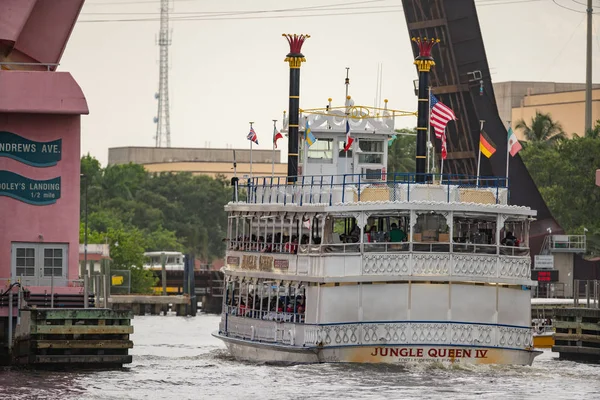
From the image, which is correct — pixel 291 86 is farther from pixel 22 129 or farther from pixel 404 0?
pixel 404 0

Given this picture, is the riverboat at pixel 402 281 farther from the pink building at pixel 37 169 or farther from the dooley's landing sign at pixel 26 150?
the dooley's landing sign at pixel 26 150

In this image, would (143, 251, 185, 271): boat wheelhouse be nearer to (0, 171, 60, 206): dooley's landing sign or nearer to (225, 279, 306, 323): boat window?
(225, 279, 306, 323): boat window

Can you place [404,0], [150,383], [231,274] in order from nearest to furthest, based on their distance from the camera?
[150,383] < [231,274] < [404,0]

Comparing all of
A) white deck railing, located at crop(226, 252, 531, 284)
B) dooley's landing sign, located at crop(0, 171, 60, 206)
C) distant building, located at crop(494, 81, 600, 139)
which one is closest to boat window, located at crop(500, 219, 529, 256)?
white deck railing, located at crop(226, 252, 531, 284)

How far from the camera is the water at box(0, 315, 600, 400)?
40.5m

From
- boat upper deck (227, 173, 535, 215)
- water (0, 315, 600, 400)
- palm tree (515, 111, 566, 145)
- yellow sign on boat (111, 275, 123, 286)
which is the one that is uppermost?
palm tree (515, 111, 566, 145)

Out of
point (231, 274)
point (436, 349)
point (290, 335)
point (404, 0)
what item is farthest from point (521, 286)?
point (404, 0)

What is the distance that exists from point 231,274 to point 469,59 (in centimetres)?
2241

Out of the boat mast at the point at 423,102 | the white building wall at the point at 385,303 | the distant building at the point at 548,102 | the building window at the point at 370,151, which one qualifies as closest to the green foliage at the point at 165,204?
the distant building at the point at 548,102

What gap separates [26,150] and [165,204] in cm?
8703

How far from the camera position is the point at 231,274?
171 feet

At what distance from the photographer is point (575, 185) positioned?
319 ft

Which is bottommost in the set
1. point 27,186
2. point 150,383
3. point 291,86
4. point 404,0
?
point 150,383

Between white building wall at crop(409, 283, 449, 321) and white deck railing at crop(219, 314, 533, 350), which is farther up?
white building wall at crop(409, 283, 449, 321)
